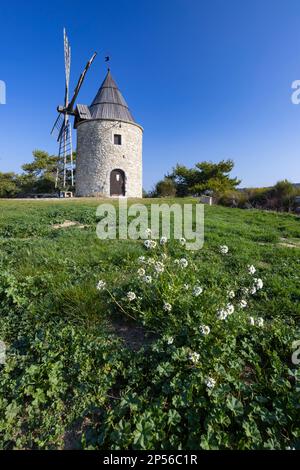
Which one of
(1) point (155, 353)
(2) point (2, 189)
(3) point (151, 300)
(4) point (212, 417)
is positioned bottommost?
(4) point (212, 417)

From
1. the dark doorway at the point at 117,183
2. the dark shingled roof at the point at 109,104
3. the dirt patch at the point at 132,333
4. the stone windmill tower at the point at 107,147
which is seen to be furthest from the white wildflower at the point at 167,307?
the dark shingled roof at the point at 109,104

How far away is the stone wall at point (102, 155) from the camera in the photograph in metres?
20.6

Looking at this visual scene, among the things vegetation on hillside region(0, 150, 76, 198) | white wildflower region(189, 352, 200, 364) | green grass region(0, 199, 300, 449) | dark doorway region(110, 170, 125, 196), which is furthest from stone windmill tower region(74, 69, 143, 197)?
white wildflower region(189, 352, 200, 364)

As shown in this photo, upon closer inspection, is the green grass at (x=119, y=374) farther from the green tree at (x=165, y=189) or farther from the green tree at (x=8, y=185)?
the green tree at (x=8, y=185)

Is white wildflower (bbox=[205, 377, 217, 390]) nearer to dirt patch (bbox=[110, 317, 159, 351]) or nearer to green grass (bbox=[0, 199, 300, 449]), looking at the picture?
green grass (bbox=[0, 199, 300, 449])

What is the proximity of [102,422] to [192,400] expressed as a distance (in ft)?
2.09

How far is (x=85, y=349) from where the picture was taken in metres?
A: 2.26

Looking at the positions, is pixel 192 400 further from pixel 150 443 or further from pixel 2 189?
pixel 2 189

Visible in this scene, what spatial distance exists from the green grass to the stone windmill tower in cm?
1830

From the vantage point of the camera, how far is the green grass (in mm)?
1652

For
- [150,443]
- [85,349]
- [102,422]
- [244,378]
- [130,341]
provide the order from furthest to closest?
[130,341] < [85,349] < [244,378] < [102,422] < [150,443]

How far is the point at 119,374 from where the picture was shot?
2084 mm

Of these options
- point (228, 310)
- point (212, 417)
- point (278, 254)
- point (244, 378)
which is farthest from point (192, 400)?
point (278, 254)

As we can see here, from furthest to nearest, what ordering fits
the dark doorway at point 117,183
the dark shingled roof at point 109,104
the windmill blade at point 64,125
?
the windmill blade at point 64,125
the dark doorway at point 117,183
the dark shingled roof at point 109,104
